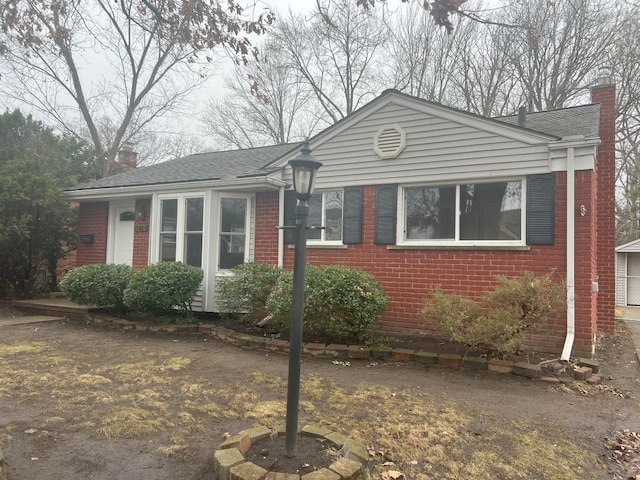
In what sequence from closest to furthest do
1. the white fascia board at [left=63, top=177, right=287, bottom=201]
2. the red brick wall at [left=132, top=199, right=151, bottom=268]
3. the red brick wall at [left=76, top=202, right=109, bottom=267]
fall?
the white fascia board at [left=63, top=177, right=287, bottom=201]
the red brick wall at [left=132, top=199, right=151, bottom=268]
the red brick wall at [left=76, top=202, right=109, bottom=267]

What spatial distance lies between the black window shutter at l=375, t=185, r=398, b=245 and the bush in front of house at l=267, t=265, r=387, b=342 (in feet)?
3.98

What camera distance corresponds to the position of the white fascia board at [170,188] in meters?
8.13

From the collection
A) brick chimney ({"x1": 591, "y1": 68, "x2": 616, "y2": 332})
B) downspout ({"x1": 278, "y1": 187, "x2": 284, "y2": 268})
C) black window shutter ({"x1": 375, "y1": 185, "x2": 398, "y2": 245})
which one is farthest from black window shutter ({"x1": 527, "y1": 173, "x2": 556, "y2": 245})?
downspout ({"x1": 278, "y1": 187, "x2": 284, "y2": 268})

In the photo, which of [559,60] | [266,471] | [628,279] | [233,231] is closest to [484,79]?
[559,60]

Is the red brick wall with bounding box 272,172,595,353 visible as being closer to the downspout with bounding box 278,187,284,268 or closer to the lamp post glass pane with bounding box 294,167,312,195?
the downspout with bounding box 278,187,284,268

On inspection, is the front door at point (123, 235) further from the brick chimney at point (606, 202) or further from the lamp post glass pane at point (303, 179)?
the brick chimney at point (606, 202)

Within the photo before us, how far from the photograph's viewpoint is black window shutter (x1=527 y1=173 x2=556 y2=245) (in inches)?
240

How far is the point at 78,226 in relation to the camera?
11141mm

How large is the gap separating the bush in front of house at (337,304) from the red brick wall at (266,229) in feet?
7.24

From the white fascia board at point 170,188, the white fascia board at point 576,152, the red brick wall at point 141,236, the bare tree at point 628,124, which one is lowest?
the red brick wall at point 141,236

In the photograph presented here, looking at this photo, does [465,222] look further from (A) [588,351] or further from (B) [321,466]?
(B) [321,466]

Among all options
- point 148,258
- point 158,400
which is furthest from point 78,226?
point 158,400

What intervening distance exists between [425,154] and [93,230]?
340 inches

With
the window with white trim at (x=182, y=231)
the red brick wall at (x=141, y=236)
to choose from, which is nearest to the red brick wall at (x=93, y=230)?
the red brick wall at (x=141, y=236)
